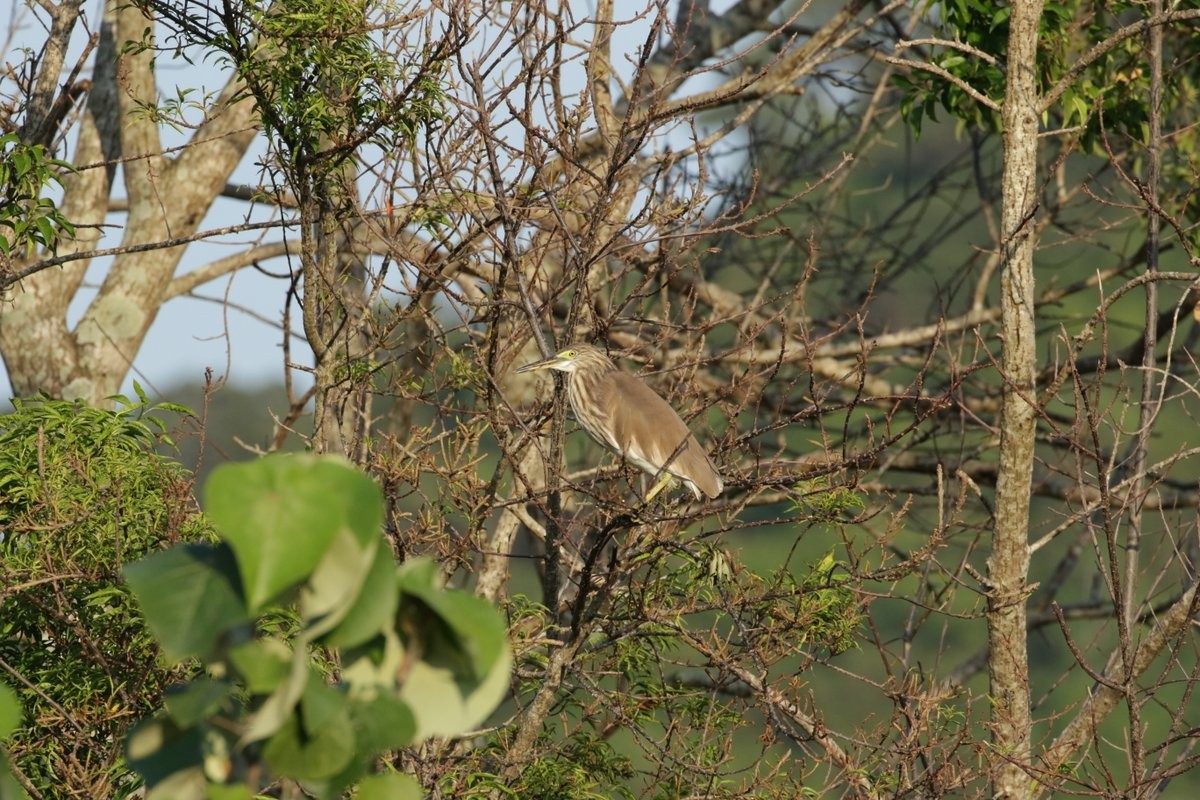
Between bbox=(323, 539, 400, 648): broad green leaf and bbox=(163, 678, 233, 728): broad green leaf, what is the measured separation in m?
0.17

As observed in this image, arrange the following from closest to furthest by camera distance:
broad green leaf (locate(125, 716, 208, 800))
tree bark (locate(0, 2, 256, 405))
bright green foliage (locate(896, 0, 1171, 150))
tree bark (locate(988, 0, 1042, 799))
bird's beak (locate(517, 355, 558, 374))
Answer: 1. broad green leaf (locate(125, 716, 208, 800))
2. bird's beak (locate(517, 355, 558, 374))
3. tree bark (locate(988, 0, 1042, 799))
4. bright green foliage (locate(896, 0, 1171, 150))
5. tree bark (locate(0, 2, 256, 405))

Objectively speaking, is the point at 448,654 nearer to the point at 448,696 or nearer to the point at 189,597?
the point at 448,696

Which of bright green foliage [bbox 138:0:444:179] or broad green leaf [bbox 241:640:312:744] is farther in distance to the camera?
bright green foliage [bbox 138:0:444:179]

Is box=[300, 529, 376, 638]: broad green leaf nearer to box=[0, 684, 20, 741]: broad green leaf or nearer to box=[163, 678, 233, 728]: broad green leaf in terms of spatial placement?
box=[163, 678, 233, 728]: broad green leaf

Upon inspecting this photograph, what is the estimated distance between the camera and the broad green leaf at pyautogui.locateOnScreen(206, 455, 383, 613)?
1256mm

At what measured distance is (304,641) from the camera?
1.32 metres

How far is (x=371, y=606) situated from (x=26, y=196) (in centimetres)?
351

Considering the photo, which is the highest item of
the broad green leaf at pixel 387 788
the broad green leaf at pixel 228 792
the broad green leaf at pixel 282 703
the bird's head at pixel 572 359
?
the broad green leaf at pixel 282 703

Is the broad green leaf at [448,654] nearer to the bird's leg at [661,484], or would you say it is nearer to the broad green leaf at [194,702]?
the broad green leaf at [194,702]

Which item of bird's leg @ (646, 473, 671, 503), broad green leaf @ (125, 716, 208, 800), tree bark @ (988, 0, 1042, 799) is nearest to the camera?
broad green leaf @ (125, 716, 208, 800)

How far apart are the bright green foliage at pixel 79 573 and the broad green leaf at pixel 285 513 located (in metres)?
3.07

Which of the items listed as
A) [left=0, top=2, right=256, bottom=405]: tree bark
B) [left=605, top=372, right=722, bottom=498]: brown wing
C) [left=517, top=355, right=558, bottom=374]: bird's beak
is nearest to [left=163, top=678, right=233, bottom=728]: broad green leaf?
[left=605, top=372, right=722, bottom=498]: brown wing

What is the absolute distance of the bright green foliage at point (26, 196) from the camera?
4312 mm

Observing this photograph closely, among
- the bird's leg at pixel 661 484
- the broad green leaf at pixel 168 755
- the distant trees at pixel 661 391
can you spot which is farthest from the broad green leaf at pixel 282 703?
the bird's leg at pixel 661 484
